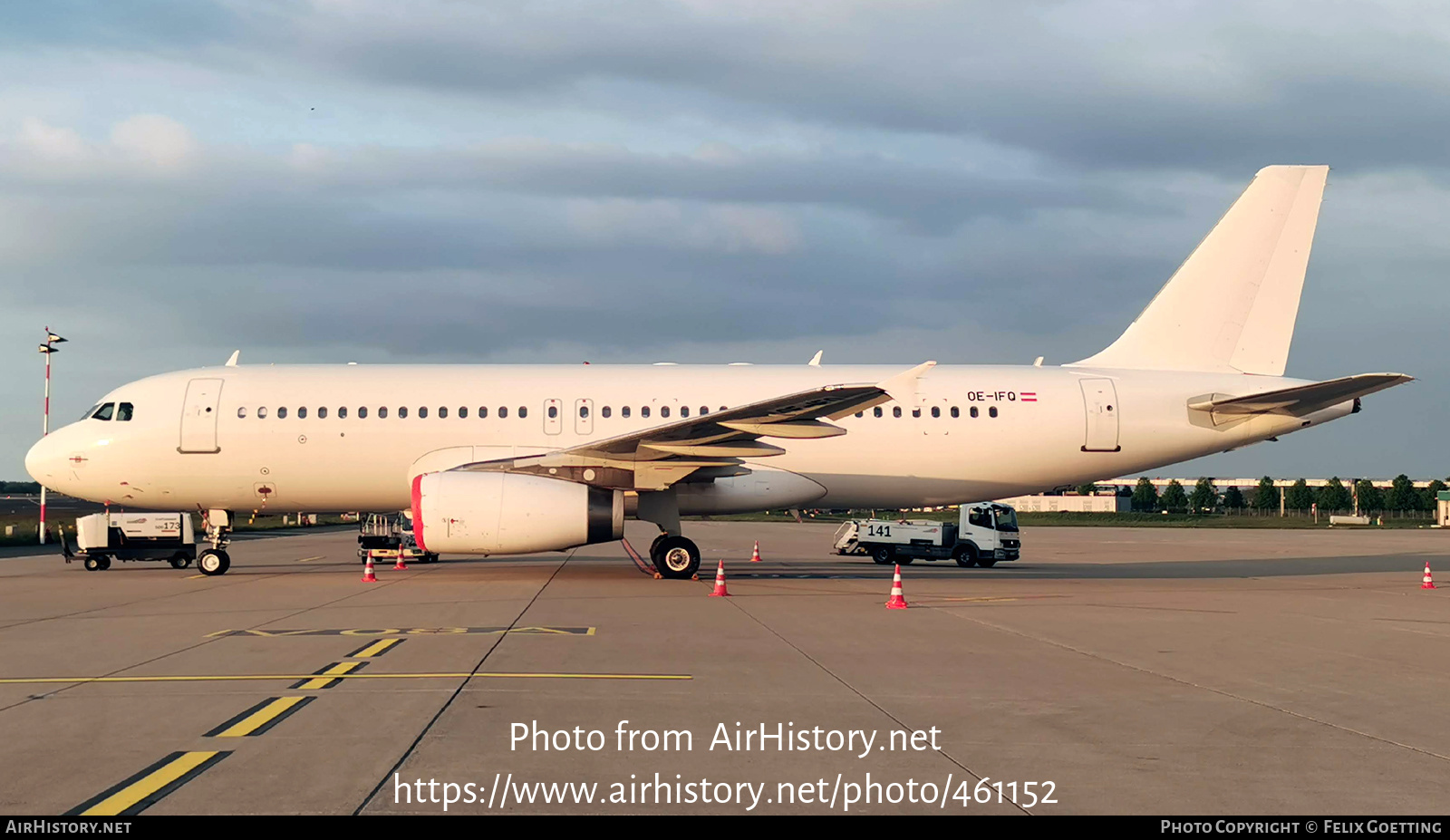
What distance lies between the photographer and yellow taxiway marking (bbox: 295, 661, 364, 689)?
8.43 metres

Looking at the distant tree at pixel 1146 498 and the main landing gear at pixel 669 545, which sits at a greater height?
the main landing gear at pixel 669 545

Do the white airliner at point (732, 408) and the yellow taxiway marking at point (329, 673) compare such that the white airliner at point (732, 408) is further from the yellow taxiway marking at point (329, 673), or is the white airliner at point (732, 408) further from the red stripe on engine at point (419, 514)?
the yellow taxiway marking at point (329, 673)

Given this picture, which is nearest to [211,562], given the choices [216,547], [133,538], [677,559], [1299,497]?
[216,547]

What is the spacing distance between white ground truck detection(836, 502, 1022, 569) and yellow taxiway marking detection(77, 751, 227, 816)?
2479cm

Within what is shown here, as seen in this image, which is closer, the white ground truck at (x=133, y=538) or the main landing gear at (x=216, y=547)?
the main landing gear at (x=216, y=547)

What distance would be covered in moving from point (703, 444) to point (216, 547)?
991 cm

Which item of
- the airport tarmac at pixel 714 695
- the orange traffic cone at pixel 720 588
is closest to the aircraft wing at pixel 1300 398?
the airport tarmac at pixel 714 695

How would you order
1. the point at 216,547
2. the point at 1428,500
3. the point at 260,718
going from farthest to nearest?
1. the point at 1428,500
2. the point at 216,547
3. the point at 260,718

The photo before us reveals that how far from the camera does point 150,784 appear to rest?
5418 millimetres

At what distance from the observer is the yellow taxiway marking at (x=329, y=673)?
8.43 metres

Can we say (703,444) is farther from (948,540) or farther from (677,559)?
(948,540)

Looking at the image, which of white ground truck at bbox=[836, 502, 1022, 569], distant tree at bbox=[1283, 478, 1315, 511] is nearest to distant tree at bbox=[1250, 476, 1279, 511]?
distant tree at bbox=[1283, 478, 1315, 511]

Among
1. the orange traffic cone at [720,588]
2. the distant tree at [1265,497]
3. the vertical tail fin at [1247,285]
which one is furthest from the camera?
the distant tree at [1265,497]

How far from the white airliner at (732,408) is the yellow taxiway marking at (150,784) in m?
13.2
